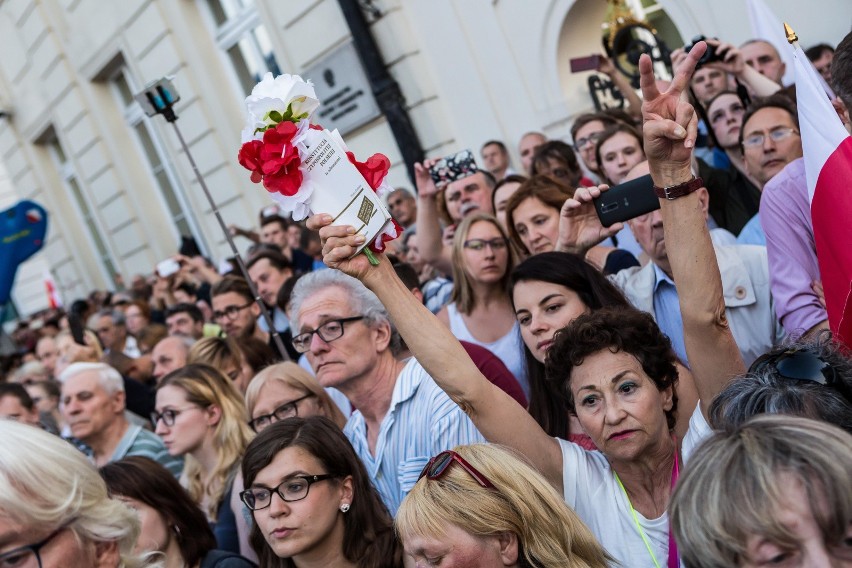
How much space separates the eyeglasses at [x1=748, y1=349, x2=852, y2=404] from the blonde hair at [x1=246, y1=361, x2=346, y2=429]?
225cm

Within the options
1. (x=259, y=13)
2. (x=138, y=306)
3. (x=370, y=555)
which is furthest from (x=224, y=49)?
(x=370, y=555)

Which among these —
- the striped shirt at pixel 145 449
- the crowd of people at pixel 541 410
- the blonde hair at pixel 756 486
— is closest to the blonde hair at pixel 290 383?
the crowd of people at pixel 541 410

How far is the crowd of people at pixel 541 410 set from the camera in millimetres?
2271

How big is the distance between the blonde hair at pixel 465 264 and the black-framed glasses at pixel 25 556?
2.62 m

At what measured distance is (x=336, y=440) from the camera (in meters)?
3.49

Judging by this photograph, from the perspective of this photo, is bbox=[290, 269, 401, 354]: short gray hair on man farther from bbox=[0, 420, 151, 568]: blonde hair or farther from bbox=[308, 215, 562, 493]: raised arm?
bbox=[0, 420, 151, 568]: blonde hair

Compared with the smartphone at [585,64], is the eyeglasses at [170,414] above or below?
below

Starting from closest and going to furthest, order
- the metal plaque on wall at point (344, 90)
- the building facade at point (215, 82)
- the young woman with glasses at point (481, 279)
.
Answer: the young woman with glasses at point (481, 279) → the building facade at point (215, 82) → the metal plaque on wall at point (344, 90)

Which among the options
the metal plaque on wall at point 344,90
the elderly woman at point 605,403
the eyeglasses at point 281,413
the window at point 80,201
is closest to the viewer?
the elderly woman at point 605,403

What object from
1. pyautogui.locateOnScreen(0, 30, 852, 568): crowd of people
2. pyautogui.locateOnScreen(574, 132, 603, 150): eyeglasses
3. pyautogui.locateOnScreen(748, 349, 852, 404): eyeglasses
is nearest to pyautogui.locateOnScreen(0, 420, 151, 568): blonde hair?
pyautogui.locateOnScreen(0, 30, 852, 568): crowd of people

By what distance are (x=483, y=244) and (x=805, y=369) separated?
235cm

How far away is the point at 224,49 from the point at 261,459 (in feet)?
30.1

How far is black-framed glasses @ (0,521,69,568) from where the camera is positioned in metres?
2.26

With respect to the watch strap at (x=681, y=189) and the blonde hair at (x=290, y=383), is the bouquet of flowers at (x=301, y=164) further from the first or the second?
the blonde hair at (x=290, y=383)
